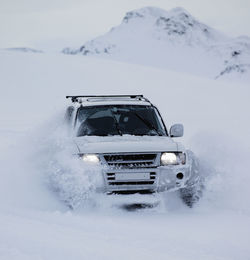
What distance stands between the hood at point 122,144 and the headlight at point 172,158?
7 centimetres

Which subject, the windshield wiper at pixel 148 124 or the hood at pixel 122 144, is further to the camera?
the windshield wiper at pixel 148 124

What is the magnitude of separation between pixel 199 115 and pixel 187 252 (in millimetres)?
25817

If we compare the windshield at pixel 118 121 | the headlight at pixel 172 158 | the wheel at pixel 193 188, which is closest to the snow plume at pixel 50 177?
the windshield at pixel 118 121

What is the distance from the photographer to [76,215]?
6.73m

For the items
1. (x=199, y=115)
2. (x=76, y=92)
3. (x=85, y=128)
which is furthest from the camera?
(x=76, y=92)

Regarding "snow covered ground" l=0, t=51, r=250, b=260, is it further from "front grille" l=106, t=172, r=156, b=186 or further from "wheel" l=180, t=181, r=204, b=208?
"front grille" l=106, t=172, r=156, b=186

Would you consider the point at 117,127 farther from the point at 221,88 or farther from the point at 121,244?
the point at 221,88

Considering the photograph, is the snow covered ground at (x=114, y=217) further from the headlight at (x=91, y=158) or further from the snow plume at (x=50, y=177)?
the headlight at (x=91, y=158)

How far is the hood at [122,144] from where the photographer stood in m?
6.97

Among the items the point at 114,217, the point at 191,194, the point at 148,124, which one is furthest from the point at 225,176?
the point at 114,217

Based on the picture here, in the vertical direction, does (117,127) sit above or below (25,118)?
above

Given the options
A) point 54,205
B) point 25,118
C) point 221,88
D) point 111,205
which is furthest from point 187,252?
point 221,88

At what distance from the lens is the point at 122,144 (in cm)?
710

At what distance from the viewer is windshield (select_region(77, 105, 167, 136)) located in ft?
26.0
